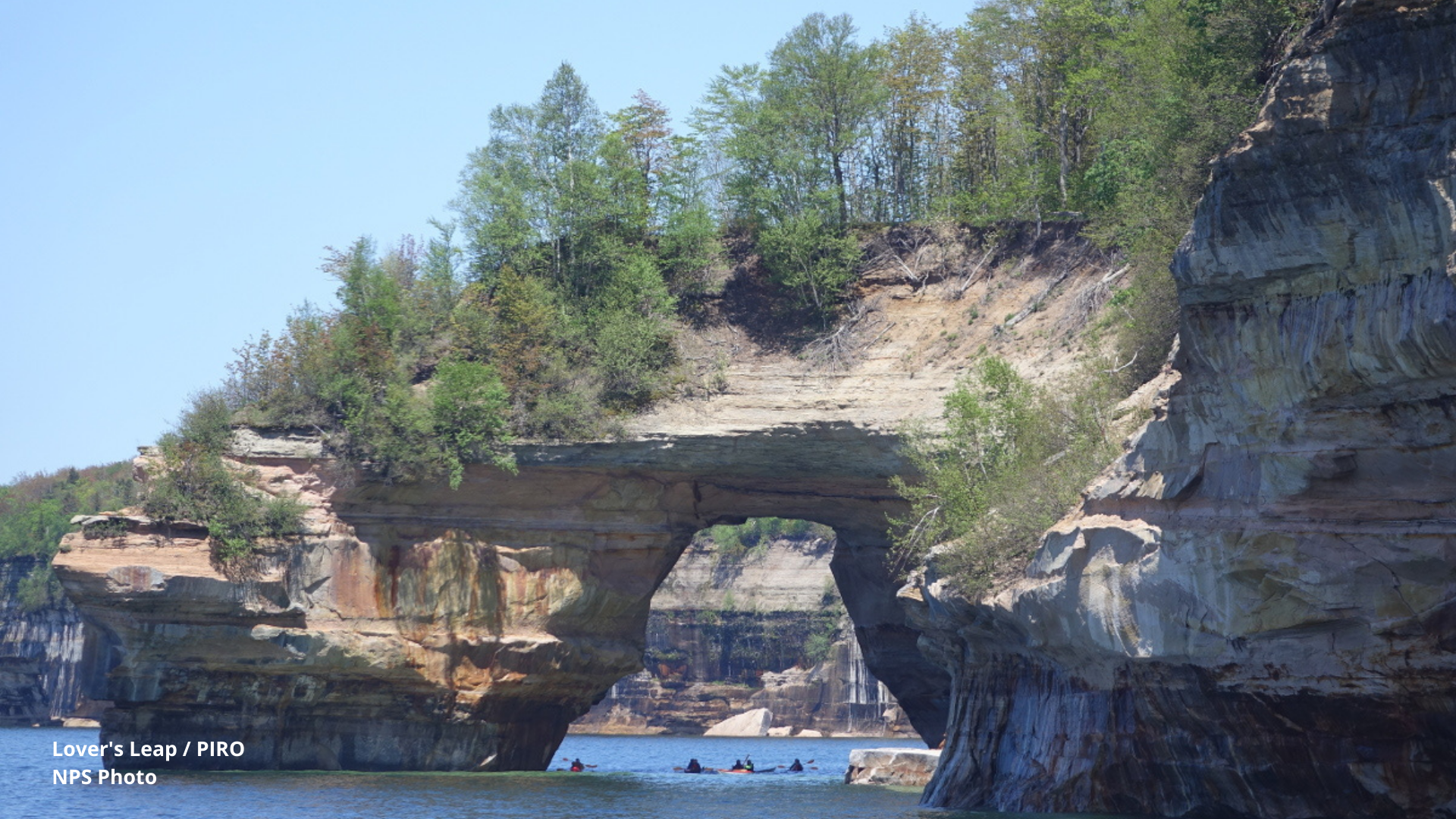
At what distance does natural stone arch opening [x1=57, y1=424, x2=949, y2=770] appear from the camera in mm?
31672

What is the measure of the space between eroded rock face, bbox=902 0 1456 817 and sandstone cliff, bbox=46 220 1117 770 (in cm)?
1347

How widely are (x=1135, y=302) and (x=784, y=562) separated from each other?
196ft

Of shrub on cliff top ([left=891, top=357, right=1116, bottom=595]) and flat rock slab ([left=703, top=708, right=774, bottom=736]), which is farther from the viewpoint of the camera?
flat rock slab ([left=703, top=708, right=774, bottom=736])

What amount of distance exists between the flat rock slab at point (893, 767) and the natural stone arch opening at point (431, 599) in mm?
6306

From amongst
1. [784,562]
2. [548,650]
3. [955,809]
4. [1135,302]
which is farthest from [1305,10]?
[784,562]

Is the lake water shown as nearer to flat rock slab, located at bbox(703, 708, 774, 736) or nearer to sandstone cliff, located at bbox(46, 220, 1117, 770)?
sandstone cliff, located at bbox(46, 220, 1117, 770)

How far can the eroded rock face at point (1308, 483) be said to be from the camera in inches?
553

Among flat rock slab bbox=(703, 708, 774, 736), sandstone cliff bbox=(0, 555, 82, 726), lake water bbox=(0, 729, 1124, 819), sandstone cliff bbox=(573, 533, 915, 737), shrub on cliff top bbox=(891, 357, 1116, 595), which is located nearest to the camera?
shrub on cliff top bbox=(891, 357, 1116, 595)

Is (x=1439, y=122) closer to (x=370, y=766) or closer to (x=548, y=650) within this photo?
(x=548, y=650)

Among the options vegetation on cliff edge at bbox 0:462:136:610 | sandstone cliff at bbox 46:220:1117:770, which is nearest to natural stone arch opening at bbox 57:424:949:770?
sandstone cliff at bbox 46:220:1117:770

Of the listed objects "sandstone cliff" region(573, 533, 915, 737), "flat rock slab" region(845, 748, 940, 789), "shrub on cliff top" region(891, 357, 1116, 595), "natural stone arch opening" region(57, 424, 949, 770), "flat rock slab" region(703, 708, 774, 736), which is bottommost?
"flat rock slab" region(703, 708, 774, 736)

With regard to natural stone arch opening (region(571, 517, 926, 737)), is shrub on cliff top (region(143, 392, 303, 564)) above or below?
above

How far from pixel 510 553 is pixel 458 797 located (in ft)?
27.5

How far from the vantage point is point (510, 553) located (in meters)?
35.0
